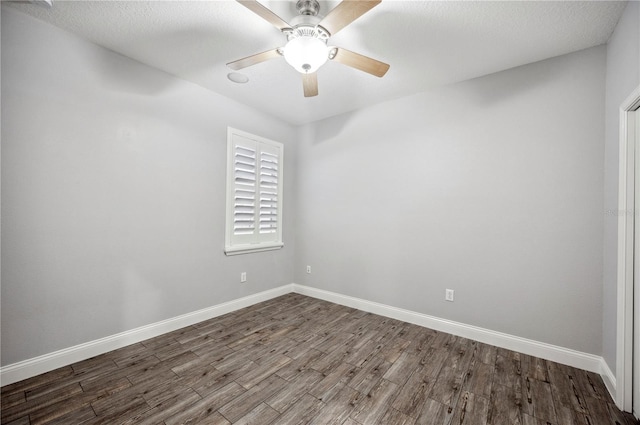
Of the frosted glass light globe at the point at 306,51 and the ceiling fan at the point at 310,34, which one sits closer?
the ceiling fan at the point at 310,34

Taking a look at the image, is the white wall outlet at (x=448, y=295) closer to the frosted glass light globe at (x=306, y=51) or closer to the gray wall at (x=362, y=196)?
the gray wall at (x=362, y=196)

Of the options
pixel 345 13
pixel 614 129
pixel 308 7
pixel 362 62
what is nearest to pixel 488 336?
pixel 614 129

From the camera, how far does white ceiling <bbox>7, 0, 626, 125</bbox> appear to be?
6.21 feet

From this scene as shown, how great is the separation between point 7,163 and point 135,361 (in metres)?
1.83

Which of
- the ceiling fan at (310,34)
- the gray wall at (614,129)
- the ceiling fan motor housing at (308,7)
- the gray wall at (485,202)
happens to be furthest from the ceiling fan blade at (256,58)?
the gray wall at (614,129)

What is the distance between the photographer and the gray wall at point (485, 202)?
2279 millimetres

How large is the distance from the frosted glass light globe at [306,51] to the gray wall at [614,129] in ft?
6.65

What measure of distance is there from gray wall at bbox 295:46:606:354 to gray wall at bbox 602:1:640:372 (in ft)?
0.30

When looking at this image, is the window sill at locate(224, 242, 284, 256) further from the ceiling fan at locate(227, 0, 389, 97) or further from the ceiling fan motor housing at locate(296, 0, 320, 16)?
the ceiling fan motor housing at locate(296, 0, 320, 16)

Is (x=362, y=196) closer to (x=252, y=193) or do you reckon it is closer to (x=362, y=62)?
(x=252, y=193)

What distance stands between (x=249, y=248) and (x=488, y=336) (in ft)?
9.65

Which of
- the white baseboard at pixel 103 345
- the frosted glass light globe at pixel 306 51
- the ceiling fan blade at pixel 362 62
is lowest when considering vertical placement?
the white baseboard at pixel 103 345

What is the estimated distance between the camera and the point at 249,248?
142 inches

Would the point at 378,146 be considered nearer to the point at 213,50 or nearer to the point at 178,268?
the point at 213,50
